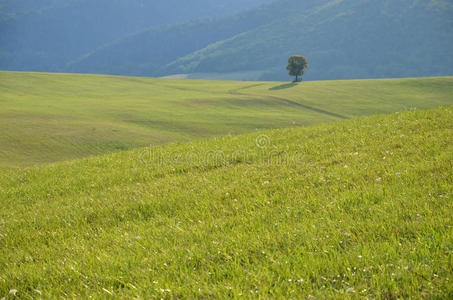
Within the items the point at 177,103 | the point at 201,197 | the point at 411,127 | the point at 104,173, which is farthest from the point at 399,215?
the point at 177,103

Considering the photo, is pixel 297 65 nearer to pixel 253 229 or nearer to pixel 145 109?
pixel 145 109

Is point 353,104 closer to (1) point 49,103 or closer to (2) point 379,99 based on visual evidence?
(2) point 379,99

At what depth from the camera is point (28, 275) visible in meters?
5.78

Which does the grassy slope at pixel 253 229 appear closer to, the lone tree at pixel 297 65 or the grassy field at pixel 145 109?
the grassy field at pixel 145 109

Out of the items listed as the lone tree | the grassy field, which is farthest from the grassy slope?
the lone tree

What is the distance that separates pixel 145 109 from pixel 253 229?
71858 millimetres

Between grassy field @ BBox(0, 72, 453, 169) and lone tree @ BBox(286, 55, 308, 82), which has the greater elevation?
lone tree @ BBox(286, 55, 308, 82)

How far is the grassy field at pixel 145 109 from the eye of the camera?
4806 cm

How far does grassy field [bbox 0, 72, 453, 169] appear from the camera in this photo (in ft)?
158

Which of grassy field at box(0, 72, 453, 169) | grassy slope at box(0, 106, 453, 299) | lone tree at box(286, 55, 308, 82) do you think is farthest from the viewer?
lone tree at box(286, 55, 308, 82)

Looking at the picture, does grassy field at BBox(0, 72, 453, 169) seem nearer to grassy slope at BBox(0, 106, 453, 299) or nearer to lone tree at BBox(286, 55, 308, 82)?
lone tree at BBox(286, 55, 308, 82)

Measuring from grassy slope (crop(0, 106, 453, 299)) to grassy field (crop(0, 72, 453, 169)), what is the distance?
110 ft

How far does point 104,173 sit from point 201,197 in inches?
227

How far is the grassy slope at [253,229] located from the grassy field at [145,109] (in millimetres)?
33623
